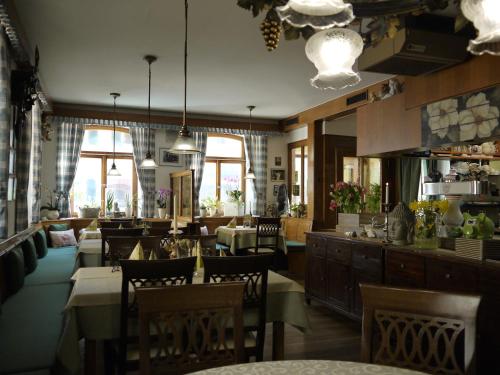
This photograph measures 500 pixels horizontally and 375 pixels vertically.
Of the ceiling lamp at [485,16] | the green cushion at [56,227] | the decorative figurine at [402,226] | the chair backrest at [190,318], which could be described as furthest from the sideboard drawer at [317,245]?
the green cushion at [56,227]

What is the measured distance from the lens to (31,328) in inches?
107

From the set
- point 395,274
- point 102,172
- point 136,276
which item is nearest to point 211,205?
point 102,172

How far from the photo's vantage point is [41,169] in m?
7.86

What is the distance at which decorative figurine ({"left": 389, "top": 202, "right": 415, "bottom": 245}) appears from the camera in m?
3.78

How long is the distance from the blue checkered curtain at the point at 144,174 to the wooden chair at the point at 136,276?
6286 mm

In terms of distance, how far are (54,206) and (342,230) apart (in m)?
5.50

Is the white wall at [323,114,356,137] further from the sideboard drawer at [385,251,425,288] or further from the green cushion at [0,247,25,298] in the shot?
the green cushion at [0,247,25,298]

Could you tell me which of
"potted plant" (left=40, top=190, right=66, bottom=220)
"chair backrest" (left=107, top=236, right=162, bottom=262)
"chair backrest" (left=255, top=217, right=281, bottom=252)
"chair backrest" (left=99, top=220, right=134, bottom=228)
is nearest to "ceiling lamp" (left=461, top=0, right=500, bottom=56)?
"chair backrest" (left=107, top=236, right=162, bottom=262)

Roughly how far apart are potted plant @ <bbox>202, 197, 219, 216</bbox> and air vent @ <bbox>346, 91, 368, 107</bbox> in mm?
3619

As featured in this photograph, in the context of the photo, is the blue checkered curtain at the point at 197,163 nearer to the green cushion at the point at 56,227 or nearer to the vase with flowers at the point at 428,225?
the green cushion at the point at 56,227

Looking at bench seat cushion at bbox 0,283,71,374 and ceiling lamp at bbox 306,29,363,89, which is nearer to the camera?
ceiling lamp at bbox 306,29,363,89

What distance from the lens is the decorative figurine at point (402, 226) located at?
12.4 feet

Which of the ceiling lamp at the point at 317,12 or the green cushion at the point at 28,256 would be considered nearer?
the ceiling lamp at the point at 317,12


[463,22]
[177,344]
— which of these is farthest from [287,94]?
[177,344]
